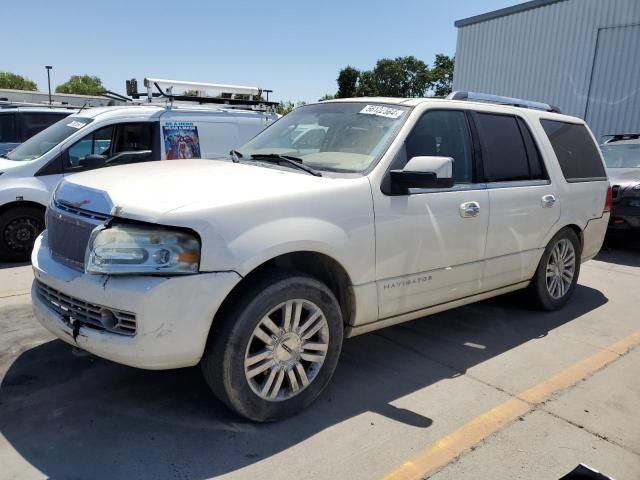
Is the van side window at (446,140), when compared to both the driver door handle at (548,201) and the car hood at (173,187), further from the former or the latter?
the driver door handle at (548,201)

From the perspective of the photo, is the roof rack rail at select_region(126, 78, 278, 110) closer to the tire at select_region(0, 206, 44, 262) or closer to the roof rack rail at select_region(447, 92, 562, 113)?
the tire at select_region(0, 206, 44, 262)

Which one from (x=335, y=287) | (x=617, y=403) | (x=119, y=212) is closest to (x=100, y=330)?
(x=119, y=212)

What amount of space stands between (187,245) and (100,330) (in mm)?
631

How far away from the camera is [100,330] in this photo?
268 cm

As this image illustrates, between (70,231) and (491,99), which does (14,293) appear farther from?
(491,99)

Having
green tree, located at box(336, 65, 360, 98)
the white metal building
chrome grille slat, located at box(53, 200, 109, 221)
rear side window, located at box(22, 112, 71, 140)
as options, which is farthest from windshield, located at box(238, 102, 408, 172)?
green tree, located at box(336, 65, 360, 98)

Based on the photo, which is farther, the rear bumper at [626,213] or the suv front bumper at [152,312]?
the rear bumper at [626,213]

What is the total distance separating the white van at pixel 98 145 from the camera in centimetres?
643

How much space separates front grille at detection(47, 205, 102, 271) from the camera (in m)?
2.81

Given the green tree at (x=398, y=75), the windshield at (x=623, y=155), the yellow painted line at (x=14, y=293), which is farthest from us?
the green tree at (x=398, y=75)

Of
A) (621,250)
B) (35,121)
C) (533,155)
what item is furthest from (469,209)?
(35,121)

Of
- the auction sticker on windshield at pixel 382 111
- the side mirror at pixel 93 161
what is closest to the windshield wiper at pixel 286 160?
the auction sticker on windshield at pixel 382 111

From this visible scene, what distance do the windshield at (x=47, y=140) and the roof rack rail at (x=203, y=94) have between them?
140 centimetres

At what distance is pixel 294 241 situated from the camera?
285 centimetres
